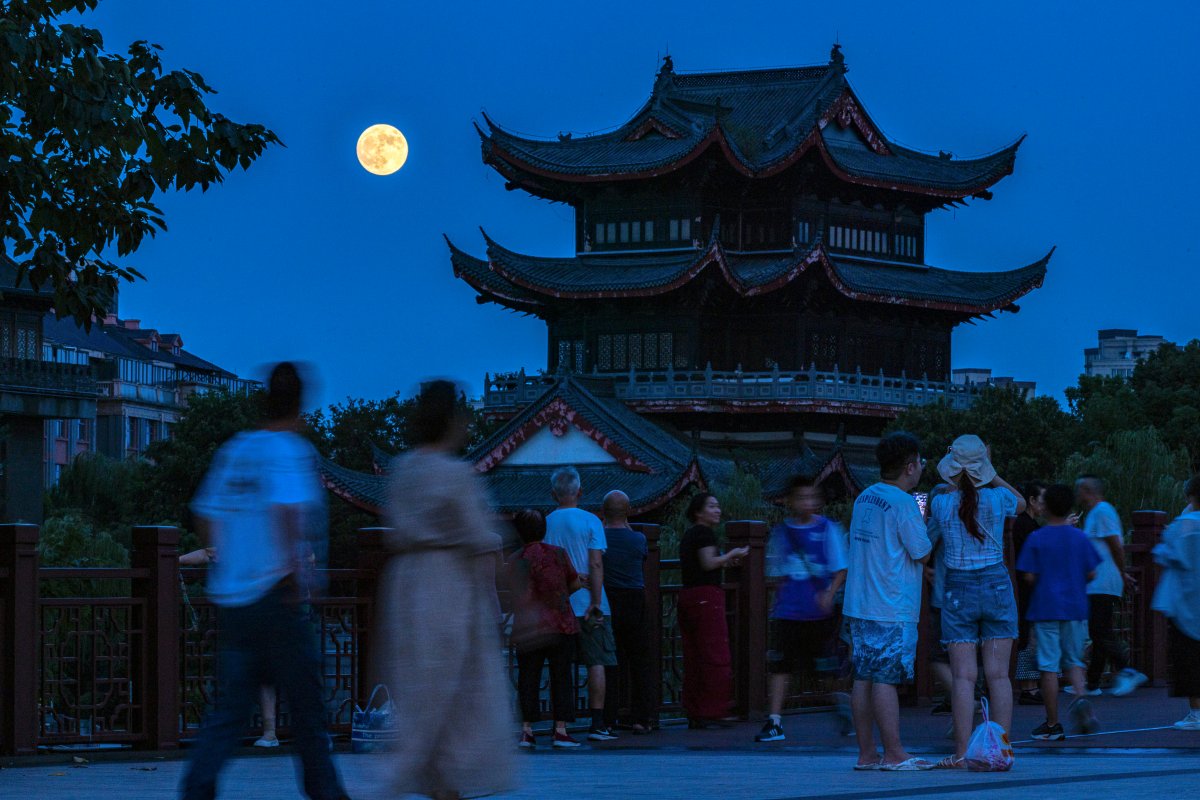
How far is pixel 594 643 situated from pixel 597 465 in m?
32.4

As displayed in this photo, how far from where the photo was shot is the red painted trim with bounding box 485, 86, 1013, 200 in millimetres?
48594

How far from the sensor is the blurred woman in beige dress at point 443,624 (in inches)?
312

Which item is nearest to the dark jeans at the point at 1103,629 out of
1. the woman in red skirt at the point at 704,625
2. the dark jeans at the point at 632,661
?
the woman in red skirt at the point at 704,625

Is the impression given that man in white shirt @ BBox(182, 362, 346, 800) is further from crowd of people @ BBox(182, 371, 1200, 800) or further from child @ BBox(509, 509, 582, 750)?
child @ BBox(509, 509, 582, 750)

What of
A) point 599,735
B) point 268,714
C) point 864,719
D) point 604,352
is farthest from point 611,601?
point 604,352

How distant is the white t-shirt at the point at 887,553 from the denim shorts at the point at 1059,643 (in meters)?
2.56

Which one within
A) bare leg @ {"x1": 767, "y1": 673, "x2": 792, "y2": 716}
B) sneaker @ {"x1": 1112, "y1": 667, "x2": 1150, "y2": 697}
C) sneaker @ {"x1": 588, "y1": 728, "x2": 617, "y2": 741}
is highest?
bare leg @ {"x1": 767, "y1": 673, "x2": 792, "y2": 716}

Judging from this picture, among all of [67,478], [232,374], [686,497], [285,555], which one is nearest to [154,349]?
[232,374]

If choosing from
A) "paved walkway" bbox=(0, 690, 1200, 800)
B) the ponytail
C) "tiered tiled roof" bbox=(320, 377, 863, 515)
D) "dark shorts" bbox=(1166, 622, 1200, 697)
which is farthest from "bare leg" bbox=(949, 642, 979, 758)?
"tiered tiled roof" bbox=(320, 377, 863, 515)

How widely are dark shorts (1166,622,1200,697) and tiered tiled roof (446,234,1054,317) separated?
34.5m

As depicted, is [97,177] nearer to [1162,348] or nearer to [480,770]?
[480,770]

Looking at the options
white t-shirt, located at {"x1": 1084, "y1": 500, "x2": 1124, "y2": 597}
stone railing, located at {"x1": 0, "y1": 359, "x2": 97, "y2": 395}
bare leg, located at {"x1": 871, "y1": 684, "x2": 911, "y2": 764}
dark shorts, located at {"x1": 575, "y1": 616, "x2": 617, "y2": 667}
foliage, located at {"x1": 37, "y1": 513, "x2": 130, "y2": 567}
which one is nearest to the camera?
bare leg, located at {"x1": 871, "y1": 684, "x2": 911, "y2": 764}

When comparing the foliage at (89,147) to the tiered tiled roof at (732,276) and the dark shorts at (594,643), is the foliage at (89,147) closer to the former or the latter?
the dark shorts at (594,643)

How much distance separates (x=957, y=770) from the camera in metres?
11.0
